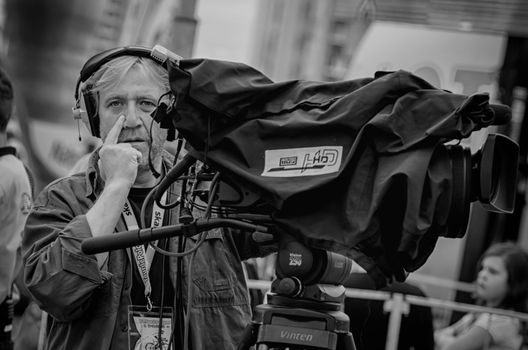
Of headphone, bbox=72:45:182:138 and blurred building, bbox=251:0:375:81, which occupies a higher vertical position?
blurred building, bbox=251:0:375:81

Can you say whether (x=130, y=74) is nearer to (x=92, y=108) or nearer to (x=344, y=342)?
(x=92, y=108)

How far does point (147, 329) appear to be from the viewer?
2730 mm

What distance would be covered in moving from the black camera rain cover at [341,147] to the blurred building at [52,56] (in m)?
5.90

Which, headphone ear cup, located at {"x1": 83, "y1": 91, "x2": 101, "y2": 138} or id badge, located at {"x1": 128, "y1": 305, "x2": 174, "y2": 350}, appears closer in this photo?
id badge, located at {"x1": 128, "y1": 305, "x2": 174, "y2": 350}

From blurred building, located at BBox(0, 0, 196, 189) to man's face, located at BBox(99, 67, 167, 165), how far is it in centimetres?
531

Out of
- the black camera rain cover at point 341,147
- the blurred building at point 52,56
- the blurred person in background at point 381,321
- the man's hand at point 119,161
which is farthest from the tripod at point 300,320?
the blurred building at point 52,56

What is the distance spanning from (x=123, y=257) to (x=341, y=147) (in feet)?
2.74

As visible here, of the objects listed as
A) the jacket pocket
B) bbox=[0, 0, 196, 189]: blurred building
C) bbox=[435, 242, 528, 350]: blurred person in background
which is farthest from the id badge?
bbox=[0, 0, 196, 189]: blurred building

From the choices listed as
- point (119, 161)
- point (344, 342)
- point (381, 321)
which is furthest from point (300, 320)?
point (381, 321)

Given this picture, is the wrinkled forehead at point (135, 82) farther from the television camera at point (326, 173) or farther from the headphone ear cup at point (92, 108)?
the television camera at point (326, 173)

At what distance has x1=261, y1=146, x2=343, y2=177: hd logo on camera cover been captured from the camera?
2.32m

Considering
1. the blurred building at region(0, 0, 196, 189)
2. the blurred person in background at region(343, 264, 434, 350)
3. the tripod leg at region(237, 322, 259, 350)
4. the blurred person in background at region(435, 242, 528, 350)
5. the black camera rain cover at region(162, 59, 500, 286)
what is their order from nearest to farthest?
the black camera rain cover at region(162, 59, 500, 286) → the tripod leg at region(237, 322, 259, 350) → the blurred person in background at region(343, 264, 434, 350) → the blurred person in background at region(435, 242, 528, 350) → the blurred building at region(0, 0, 196, 189)

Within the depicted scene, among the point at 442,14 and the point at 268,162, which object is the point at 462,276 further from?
the point at 268,162

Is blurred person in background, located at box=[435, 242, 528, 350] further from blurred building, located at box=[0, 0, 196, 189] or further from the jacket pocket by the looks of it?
blurred building, located at box=[0, 0, 196, 189]
